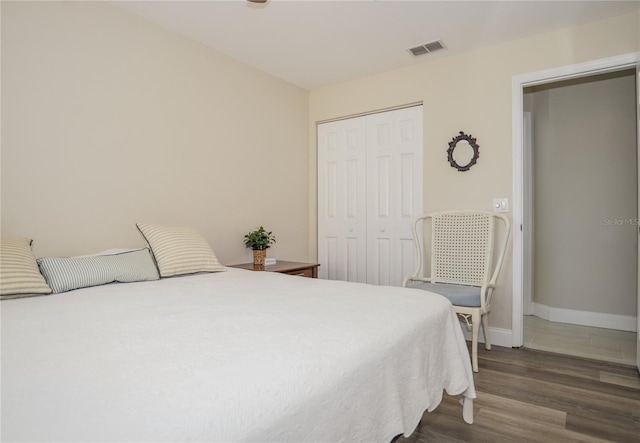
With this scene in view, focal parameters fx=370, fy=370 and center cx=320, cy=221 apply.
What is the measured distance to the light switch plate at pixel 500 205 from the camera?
302 cm

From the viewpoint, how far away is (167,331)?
1.11 m

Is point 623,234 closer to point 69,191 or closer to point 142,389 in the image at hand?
point 142,389

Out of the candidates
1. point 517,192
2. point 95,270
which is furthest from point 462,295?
point 95,270

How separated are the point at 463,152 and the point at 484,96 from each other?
1.61ft

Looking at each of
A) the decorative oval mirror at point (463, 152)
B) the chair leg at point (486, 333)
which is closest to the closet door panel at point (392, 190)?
the decorative oval mirror at point (463, 152)

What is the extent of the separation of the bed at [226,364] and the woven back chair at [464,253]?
1.26 metres

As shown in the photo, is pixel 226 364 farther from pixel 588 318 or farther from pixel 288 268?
pixel 588 318

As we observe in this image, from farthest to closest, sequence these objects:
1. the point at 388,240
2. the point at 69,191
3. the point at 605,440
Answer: the point at 388,240 → the point at 69,191 → the point at 605,440

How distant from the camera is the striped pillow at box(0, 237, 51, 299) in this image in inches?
62.6

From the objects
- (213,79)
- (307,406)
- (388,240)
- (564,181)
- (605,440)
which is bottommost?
(605,440)

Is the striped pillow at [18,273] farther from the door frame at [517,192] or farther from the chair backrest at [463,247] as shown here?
the door frame at [517,192]

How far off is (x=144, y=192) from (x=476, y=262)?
2.60 metres

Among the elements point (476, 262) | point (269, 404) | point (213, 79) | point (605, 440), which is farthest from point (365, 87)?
point (269, 404)

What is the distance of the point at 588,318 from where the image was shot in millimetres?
3611
